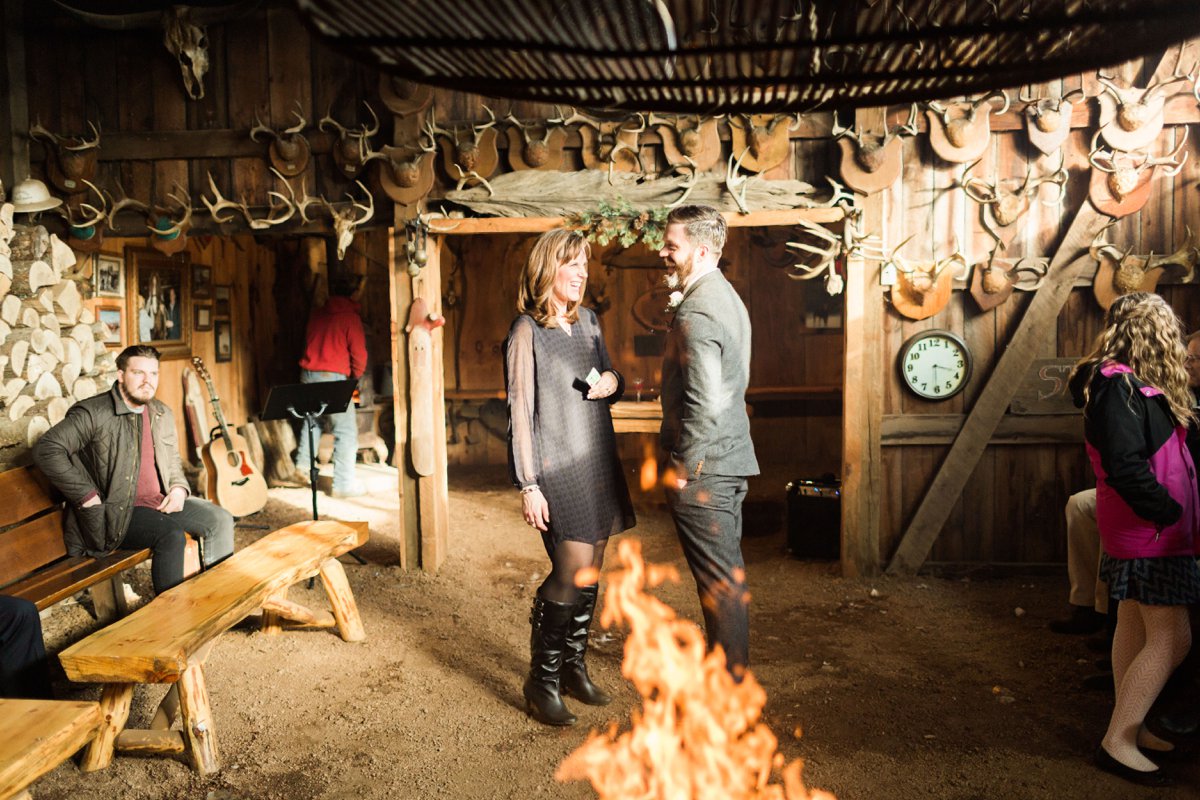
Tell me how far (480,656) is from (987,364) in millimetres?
3724

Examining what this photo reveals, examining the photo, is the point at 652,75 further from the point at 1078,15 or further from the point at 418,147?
the point at 418,147

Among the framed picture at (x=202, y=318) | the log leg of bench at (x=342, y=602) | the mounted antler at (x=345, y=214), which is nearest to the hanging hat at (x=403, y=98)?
the mounted antler at (x=345, y=214)

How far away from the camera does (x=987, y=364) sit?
592cm

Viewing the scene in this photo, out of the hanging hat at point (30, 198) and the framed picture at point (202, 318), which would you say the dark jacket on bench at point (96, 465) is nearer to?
the hanging hat at point (30, 198)

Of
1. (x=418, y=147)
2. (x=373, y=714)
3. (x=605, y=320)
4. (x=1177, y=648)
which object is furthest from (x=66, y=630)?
(x=605, y=320)

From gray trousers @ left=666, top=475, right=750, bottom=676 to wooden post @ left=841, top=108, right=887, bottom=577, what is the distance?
2.58m

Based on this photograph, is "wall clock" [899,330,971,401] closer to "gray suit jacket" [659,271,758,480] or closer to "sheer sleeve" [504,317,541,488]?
"gray suit jacket" [659,271,758,480]

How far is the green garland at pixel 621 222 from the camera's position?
222 inches

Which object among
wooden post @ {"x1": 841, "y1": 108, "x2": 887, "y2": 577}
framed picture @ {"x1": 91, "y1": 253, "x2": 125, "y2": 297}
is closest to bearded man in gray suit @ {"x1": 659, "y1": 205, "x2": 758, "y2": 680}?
wooden post @ {"x1": 841, "y1": 108, "x2": 887, "y2": 577}

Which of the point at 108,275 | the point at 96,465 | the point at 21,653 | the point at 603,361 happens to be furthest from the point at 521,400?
the point at 108,275

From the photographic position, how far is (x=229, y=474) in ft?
25.4

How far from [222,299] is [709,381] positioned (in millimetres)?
7505

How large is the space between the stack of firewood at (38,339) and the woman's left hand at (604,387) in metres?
3.52

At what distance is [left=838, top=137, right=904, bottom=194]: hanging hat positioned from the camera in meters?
5.66
